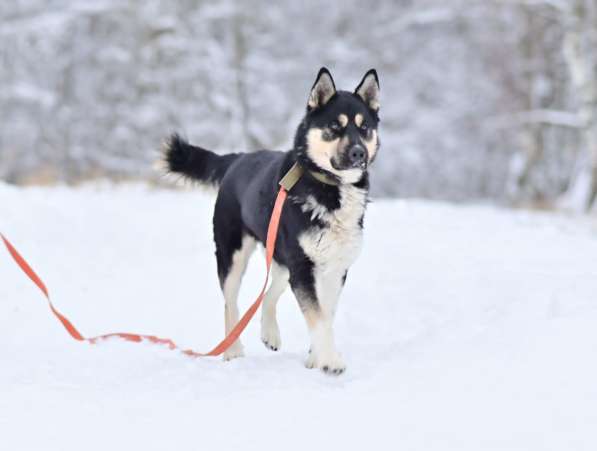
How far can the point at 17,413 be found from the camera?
3543 mm

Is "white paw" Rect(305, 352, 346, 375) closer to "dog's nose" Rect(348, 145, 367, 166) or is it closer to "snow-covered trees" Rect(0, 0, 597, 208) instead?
"dog's nose" Rect(348, 145, 367, 166)

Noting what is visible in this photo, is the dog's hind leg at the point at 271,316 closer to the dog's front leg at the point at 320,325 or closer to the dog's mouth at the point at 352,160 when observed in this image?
the dog's front leg at the point at 320,325

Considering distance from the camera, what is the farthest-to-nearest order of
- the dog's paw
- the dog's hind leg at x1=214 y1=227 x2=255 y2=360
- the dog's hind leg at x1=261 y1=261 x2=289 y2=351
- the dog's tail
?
1. the dog's tail
2. the dog's hind leg at x1=214 y1=227 x2=255 y2=360
3. the dog's hind leg at x1=261 y1=261 x2=289 y2=351
4. the dog's paw

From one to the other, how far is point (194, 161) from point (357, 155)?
5.74 ft

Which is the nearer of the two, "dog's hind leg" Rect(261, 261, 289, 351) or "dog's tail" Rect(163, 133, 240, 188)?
"dog's hind leg" Rect(261, 261, 289, 351)

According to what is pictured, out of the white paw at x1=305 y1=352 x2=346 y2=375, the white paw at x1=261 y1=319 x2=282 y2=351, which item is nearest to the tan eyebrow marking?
the white paw at x1=305 y1=352 x2=346 y2=375

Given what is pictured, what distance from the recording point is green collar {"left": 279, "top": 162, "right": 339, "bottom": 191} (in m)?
4.55

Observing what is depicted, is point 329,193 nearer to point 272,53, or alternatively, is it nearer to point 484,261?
point 484,261

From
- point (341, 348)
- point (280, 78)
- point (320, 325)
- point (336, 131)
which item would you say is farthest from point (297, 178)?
point (280, 78)

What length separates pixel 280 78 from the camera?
930 inches

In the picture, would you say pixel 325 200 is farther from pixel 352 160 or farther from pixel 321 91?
pixel 321 91

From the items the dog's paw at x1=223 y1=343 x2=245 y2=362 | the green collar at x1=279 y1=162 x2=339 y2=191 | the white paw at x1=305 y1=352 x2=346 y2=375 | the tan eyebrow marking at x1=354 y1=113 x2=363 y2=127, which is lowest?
the dog's paw at x1=223 y1=343 x2=245 y2=362

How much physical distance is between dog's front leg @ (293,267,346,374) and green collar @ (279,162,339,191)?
1.64 ft

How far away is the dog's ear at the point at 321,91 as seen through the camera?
4.47 metres
